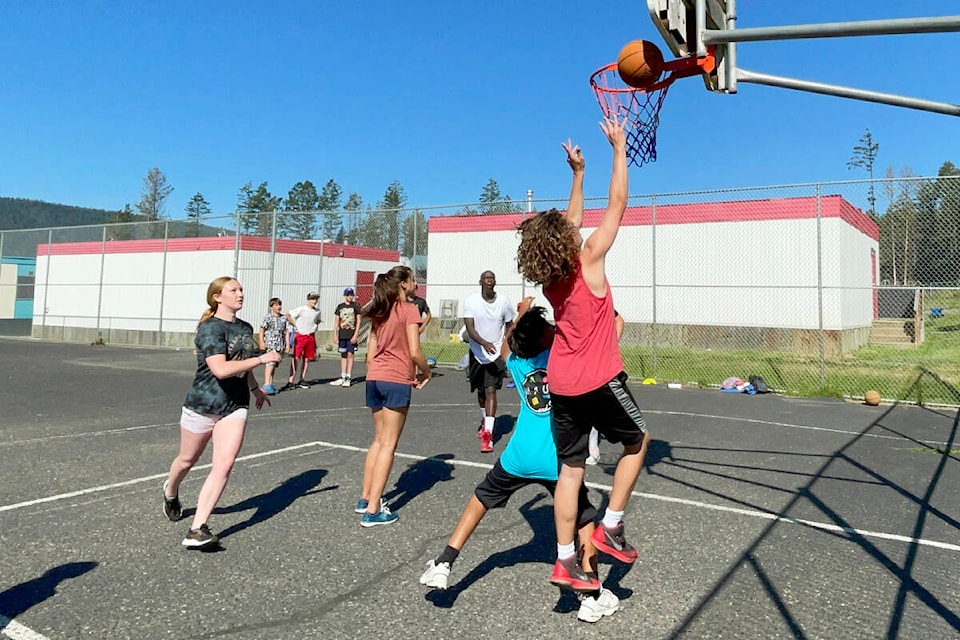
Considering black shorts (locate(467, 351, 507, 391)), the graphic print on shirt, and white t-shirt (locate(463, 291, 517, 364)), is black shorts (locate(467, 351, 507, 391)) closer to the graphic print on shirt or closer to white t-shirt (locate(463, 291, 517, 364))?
white t-shirt (locate(463, 291, 517, 364))

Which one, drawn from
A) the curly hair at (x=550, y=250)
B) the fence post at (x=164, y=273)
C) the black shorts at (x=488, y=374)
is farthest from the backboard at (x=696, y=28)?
the fence post at (x=164, y=273)

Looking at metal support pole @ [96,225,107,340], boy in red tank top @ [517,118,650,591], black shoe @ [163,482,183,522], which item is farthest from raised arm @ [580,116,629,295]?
metal support pole @ [96,225,107,340]

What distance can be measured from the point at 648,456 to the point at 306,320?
891 cm

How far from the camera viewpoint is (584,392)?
308 cm

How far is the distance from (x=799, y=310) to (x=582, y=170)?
19453mm

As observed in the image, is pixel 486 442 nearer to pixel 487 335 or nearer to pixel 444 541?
pixel 487 335

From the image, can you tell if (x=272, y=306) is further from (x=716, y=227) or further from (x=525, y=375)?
(x=716, y=227)

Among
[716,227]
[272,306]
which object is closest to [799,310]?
[716,227]

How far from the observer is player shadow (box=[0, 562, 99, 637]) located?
3.21 m

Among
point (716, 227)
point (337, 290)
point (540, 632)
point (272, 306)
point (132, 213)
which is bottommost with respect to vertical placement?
point (540, 632)

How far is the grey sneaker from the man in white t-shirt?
14.1 feet

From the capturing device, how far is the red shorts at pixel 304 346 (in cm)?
1349

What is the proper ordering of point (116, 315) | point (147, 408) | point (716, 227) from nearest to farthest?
point (147, 408) < point (716, 227) < point (116, 315)

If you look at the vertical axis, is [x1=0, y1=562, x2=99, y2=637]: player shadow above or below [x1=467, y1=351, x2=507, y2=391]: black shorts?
below
